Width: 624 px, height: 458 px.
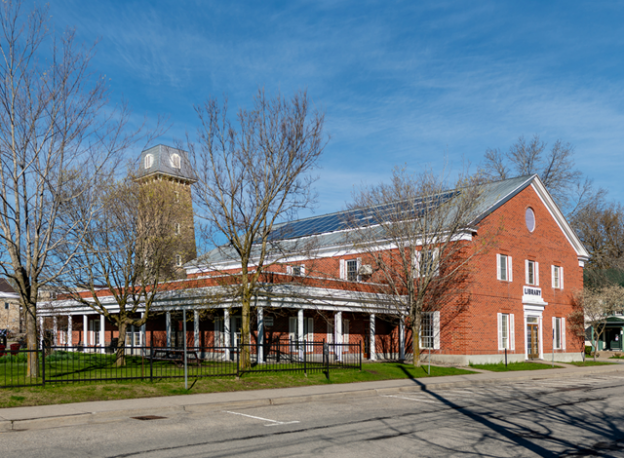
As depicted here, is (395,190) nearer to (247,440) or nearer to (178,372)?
(178,372)

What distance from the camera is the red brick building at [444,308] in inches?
1150

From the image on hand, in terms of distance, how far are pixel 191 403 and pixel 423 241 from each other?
1527 cm

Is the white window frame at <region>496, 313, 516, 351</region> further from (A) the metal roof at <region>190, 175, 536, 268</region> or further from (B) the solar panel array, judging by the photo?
(B) the solar panel array

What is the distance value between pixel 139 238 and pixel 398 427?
578 inches

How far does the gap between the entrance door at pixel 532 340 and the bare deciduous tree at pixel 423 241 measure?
7.73 meters

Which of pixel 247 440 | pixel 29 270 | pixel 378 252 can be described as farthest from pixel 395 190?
pixel 247 440

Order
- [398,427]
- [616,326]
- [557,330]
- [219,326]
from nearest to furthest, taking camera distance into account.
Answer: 1. [398,427]
2. [219,326]
3. [557,330]
4. [616,326]

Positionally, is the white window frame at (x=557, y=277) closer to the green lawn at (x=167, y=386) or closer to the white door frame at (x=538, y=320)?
the white door frame at (x=538, y=320)

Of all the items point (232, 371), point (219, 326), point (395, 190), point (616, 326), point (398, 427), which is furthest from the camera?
point (616, 326)

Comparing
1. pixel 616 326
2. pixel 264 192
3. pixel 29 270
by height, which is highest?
pixel 264 192

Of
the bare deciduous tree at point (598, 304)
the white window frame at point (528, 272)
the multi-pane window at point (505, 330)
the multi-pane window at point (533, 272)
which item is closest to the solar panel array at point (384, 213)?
the multi-pane window at point (505, 330)

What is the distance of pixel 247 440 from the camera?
10.1 metres

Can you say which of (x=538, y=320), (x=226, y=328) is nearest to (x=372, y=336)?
(x=226, y=328)

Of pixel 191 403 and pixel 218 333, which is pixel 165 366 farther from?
pixel 191 403
